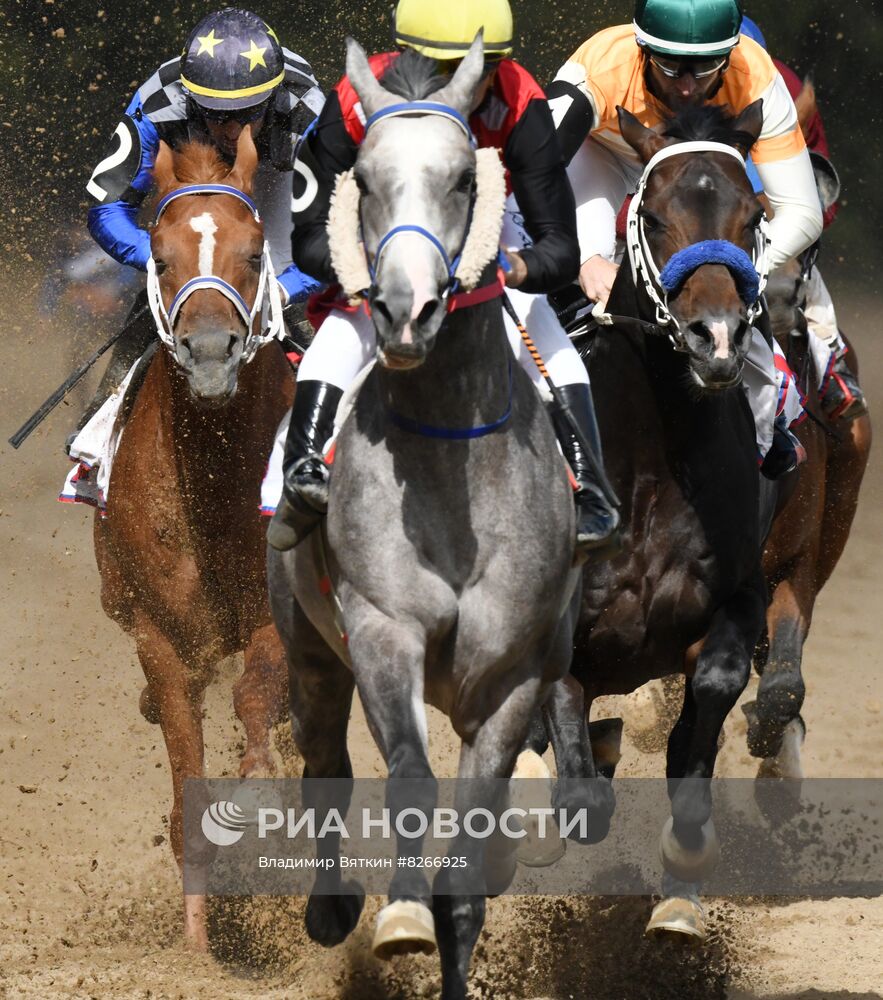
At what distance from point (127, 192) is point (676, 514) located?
2.33 meters

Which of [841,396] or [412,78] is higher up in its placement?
[412,78]

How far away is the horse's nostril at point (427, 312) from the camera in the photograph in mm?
4105

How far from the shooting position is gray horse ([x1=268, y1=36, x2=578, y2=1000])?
4305 millimetres

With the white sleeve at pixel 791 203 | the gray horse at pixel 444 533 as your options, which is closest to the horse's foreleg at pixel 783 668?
the white sleeve at pixel 791 203

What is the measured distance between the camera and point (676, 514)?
5625 millimetres

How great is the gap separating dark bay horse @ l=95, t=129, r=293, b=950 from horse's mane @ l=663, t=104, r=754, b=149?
134cm

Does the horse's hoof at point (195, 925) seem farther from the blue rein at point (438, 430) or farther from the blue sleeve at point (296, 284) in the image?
the blue rein at point (438, 430)

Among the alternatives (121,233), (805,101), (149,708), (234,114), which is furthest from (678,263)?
(149,708)

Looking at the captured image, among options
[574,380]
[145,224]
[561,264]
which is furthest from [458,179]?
[145,224]

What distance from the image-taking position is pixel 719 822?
7512 mm

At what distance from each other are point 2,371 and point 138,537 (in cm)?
A: 713

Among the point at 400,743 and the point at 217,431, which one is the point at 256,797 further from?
the point at 400,743

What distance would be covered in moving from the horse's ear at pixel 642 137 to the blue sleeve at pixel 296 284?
1.33 metres

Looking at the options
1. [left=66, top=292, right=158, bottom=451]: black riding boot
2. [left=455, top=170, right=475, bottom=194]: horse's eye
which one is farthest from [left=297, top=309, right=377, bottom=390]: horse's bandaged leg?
[left=66, top=292, right=158, bottom=451]: black riding boot
